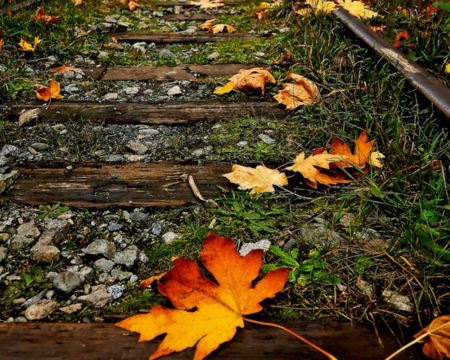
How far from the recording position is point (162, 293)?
1.18 meters

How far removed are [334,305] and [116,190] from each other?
1.03 metres

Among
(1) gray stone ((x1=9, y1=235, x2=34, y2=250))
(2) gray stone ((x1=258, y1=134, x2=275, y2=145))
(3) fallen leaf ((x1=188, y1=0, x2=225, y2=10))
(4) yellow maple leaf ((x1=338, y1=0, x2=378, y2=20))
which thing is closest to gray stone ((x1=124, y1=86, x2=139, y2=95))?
(2) gray stone ((x1=258, y1=134, x2=275, y2=145))

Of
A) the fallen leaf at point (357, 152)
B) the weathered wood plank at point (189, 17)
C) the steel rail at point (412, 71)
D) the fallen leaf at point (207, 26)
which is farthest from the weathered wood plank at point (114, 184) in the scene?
the weathered wood plank at point (189, 17)

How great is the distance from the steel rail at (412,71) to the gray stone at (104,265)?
63.2 inches

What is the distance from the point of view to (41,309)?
4.09 ft

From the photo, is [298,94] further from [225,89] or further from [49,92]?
[49,92]

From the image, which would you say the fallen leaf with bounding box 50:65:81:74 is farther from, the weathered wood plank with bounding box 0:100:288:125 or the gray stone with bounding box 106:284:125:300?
the gray stone with bounding box 106:284:125:300

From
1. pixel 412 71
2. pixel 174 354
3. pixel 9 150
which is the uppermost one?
pixel 412 71

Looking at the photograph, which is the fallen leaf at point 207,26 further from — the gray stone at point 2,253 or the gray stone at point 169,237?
the gray stone at point 2,253

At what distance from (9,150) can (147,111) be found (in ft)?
2.53

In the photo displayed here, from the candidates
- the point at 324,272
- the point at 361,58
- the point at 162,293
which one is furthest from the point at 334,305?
the point at 361,58

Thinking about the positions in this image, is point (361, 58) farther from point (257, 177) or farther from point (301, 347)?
point (301, 347)

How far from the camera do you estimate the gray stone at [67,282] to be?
1.32m

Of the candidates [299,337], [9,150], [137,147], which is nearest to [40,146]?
[9,150]
